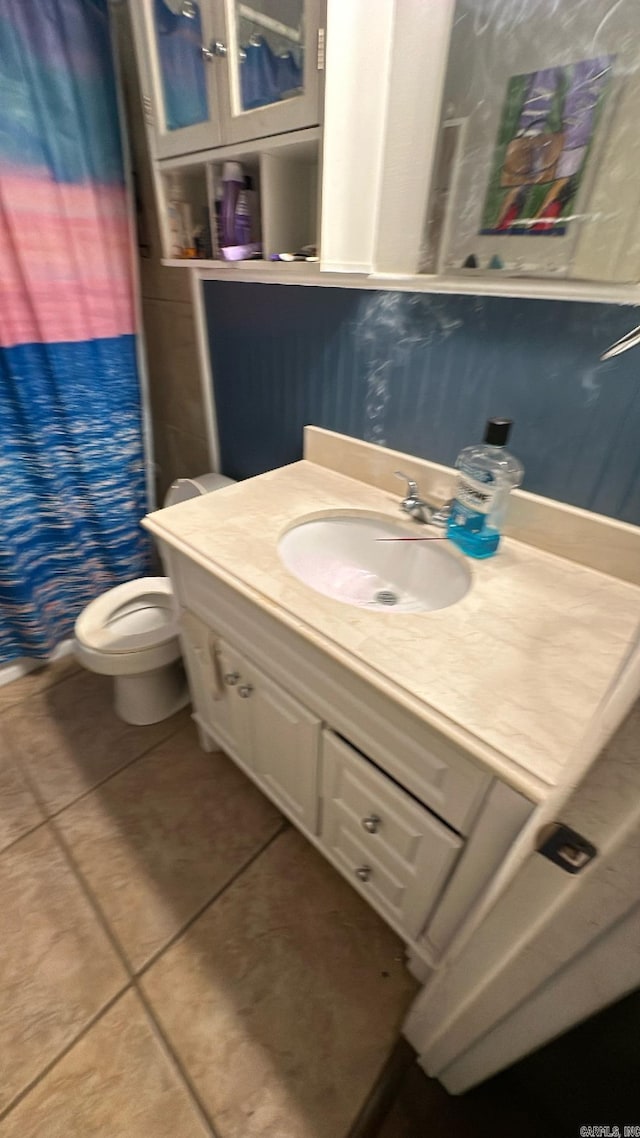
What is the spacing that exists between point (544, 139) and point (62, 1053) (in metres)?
1.75

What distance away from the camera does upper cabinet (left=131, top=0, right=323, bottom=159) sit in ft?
2.42

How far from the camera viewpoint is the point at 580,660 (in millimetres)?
614

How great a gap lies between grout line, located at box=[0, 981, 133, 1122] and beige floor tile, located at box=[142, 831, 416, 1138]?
0.06 meters

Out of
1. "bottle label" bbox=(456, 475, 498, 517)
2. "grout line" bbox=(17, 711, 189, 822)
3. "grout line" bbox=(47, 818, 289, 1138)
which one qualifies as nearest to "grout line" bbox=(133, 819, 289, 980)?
"grout line" bbox=(47, 818, 289, 1138)

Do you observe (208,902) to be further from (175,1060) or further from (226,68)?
(226,68)

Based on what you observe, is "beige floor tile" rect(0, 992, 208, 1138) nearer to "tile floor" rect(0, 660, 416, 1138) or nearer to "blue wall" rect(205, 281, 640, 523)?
"tile floor" rect(0, 660, 416, 1138)

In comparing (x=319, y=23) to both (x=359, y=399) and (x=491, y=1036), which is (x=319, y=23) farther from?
(x=491, y=1036)

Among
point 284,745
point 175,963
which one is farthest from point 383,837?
point 175,963

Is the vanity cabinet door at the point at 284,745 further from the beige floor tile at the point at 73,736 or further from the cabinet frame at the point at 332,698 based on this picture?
the beige floor tile at the point at 73,736

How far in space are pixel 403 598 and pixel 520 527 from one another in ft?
0.86

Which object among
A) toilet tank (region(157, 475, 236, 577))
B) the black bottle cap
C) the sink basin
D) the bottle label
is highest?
the black bottle cap

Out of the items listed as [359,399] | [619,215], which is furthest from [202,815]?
[619,215]

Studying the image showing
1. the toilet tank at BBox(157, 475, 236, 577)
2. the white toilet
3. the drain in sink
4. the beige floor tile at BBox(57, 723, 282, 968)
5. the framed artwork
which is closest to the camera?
the framed artwork

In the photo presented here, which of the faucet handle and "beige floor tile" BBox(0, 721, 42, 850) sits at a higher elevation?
the faucet handle
